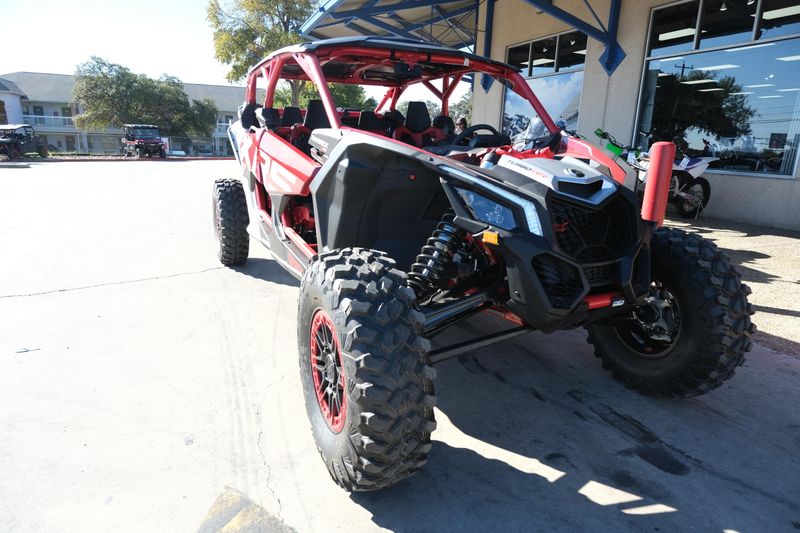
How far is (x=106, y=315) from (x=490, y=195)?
3.69 meters

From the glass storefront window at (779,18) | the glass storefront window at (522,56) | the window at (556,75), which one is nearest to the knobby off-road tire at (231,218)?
the window at (556,75)

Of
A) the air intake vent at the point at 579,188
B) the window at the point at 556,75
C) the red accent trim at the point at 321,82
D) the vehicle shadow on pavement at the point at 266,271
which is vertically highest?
the window at the point at 556,75

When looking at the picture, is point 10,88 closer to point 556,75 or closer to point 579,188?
point 556,75

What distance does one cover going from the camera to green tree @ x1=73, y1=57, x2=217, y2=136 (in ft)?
146

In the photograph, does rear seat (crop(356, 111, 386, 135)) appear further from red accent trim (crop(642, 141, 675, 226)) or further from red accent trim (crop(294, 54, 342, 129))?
red accent trim (crop(642, 141, 675, 226))

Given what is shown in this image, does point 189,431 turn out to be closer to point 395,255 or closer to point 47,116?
point 395,255

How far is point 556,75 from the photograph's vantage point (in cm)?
1212

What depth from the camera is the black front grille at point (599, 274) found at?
2.46 meters

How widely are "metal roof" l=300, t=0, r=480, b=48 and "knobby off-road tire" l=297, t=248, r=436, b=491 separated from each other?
11.7 metres

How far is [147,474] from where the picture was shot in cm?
242

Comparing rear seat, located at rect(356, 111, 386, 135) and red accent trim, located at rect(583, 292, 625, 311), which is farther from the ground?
rear seat, located at rect(356, 111, 386, 135)

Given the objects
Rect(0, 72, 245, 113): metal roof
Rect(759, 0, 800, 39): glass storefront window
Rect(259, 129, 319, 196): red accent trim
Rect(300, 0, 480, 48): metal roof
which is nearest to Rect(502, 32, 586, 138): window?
Rect(300, 0, 480, 48): metal roof

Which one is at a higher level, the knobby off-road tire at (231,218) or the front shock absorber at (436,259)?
the front shock absorber at (436,259)

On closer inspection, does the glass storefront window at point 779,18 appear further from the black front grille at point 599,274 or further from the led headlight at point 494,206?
the led headlight at point 494,206
